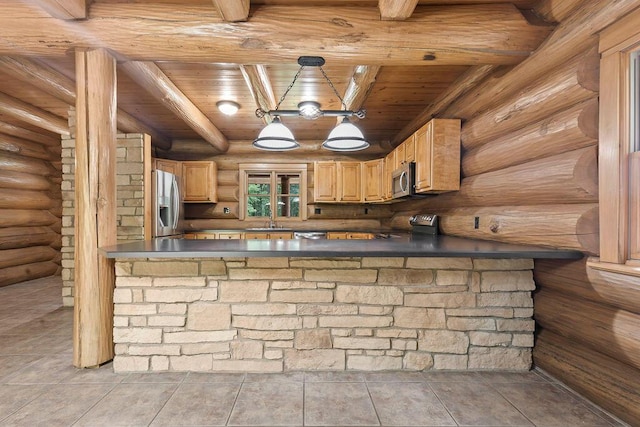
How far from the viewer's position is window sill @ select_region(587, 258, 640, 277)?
1.45 m

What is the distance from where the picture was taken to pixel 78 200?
2.16m

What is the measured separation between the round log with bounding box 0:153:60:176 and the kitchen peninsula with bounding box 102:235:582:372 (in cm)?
483

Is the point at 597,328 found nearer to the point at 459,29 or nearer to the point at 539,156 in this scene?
the point at 539,156

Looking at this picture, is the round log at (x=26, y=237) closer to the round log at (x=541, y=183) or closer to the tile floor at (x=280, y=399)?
the tile floor at (x=280, y=399)

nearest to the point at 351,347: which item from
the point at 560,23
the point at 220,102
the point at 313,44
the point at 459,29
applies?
the point at 313,44

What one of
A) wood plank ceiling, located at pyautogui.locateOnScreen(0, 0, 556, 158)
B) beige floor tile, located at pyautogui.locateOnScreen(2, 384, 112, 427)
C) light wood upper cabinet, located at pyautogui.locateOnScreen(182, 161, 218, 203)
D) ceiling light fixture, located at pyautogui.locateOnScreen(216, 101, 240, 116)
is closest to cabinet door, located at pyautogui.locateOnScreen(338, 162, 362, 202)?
ceiling light fixture, located at pyautogui.locateOnScreen(216, 101, 240, 116)

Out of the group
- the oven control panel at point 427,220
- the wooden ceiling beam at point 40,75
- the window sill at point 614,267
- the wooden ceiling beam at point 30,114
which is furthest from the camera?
the wooden ceiling beam at point 30,114

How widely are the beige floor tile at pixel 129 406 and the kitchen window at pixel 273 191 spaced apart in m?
4.02

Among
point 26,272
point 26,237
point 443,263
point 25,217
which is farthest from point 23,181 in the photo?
point 443,263

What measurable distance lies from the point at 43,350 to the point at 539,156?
13.6 ft

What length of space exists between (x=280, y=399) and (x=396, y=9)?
8.55 feet

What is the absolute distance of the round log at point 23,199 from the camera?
4824 millimetres

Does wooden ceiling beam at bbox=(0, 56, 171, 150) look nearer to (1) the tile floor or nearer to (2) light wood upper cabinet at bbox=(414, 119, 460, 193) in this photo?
(1) the tile floor

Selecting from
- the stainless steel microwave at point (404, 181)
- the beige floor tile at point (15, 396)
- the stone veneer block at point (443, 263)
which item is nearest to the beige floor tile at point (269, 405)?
the stone veneer block at point (443, 263)
